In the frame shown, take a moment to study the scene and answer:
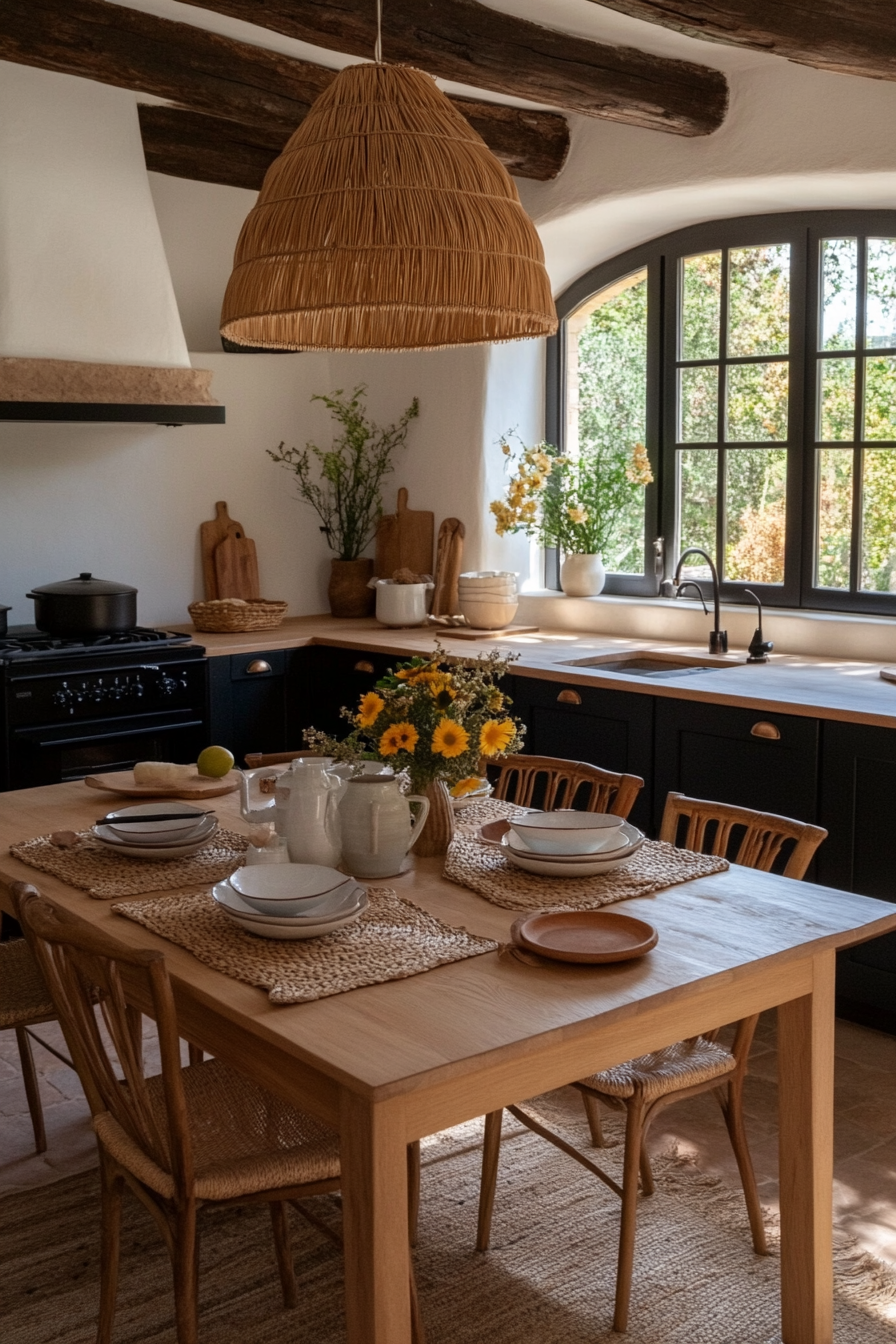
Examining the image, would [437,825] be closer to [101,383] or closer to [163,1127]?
[163,1127]

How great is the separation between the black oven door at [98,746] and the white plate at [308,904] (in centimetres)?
219

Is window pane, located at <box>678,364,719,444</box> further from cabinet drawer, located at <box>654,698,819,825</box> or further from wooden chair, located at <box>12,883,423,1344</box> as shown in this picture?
wooden chair, located at <box>12,883,423,1344</box>

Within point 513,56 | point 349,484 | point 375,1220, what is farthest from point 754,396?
point 375,1220

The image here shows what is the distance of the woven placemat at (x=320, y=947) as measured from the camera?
1.87 meters

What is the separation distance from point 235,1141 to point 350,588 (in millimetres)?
3743

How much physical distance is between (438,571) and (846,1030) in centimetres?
254

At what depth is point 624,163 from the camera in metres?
4.67

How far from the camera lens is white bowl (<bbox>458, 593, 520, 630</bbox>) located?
498 cm

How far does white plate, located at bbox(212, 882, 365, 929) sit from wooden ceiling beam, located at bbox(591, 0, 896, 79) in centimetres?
225

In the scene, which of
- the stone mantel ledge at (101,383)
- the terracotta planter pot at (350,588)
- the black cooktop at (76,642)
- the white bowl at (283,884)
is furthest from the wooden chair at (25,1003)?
the terracotta planter pot at (350,588)

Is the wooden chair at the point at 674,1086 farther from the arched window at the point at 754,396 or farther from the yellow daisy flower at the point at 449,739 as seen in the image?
the arched window at the point at 754,396

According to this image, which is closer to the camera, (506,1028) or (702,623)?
(506,1028)

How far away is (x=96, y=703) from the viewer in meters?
4.41

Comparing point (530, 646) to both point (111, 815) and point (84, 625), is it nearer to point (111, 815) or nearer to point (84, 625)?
point (84, 625)
